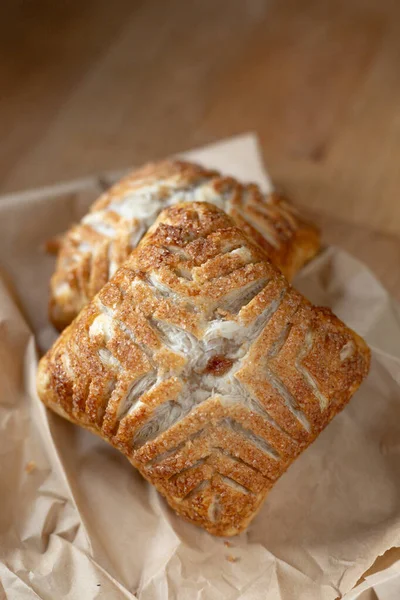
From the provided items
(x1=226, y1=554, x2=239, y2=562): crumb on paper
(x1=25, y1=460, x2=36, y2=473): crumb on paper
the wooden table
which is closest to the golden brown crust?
(x1=226, y1=554, x2=239, y2=562): crumb on paper

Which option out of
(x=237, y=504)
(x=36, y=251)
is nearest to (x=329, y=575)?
(x=237, y=504)

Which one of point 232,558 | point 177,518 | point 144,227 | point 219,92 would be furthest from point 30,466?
point 219,92

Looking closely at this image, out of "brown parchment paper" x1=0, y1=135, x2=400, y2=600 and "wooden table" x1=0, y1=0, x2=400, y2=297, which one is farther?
"wooden table" x1=0, y1=0, x2=400, y2=297

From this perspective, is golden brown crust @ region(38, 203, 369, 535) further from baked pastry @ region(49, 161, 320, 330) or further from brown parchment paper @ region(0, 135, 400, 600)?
baked pastry @ region(49, 161, 320, 330)

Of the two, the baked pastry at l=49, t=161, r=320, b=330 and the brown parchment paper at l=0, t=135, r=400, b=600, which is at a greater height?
the baked pastry at l=49, t=161, r=320, b=330

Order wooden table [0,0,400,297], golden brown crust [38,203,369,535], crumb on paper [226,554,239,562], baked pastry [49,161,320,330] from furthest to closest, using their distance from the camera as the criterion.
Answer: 1. wooden table [0,0,400,297]
2. baked pastry [49,161,320,330]
3. crumb on paper [226,554,239,562]
4. golden brown crust [38,203,369,535]

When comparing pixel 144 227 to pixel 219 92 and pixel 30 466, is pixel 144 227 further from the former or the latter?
pixel 219 92

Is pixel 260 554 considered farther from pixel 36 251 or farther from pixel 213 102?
pixel 213 102
